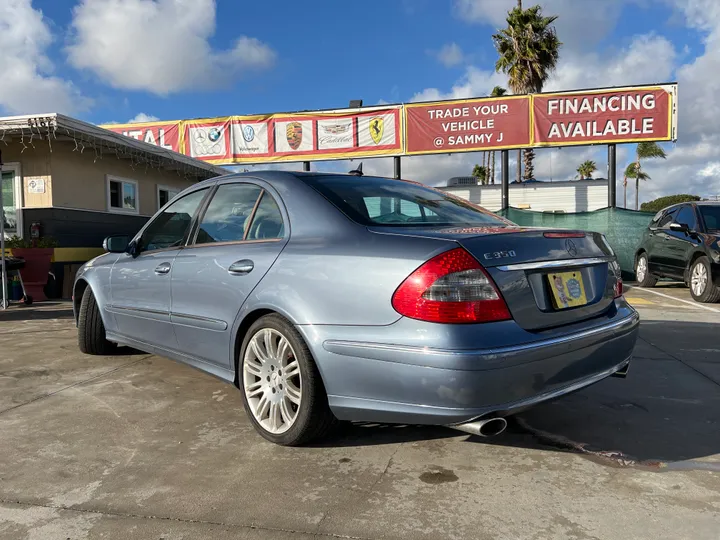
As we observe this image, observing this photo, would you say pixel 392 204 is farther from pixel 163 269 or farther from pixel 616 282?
pixel 163 269

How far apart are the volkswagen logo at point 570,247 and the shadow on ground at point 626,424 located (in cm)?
81

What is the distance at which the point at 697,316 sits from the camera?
7.21 m

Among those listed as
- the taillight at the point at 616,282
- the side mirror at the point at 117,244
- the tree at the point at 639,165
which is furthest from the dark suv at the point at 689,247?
the tree at the point at 639,165

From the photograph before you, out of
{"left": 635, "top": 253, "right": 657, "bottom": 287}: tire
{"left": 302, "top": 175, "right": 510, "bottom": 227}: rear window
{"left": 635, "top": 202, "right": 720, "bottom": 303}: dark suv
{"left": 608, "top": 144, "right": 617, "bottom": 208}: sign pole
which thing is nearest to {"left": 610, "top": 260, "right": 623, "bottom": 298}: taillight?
{"left": 302, "top": 175, "right": 510, "bottom": 227}: rear window

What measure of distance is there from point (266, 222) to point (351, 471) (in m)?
1.43

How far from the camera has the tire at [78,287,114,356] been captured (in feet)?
15.8

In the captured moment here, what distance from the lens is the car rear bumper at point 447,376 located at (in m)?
2.26

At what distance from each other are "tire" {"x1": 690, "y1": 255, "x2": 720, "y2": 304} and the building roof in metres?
10.2

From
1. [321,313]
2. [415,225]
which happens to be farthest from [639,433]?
[321,313]

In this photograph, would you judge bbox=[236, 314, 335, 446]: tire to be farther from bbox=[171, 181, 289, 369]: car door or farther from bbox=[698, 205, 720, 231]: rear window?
bbox=[698, 205, 720, 231]: rear window

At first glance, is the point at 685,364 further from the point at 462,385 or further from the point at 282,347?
the point at 282,347

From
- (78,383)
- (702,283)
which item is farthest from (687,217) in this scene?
(78,383)

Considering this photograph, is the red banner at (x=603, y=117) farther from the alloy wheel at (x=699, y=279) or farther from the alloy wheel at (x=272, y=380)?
the alloy wheel at (x=272, y=380)

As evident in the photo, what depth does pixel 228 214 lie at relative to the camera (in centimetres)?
349
